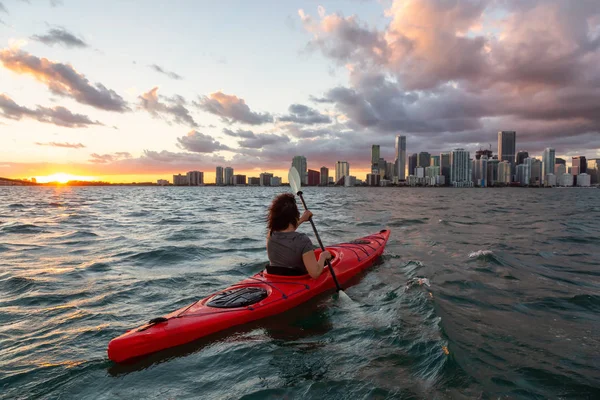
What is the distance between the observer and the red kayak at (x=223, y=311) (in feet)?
12.7

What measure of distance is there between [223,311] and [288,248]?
133 centimetres

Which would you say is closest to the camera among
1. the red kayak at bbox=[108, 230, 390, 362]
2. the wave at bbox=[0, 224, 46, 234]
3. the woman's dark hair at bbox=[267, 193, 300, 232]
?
the red kayak at bbox=[108, 230, 390, 362]

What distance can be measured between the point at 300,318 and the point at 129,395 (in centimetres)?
251

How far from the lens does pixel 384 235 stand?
1046 cm

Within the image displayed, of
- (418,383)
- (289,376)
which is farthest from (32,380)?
(418,383)

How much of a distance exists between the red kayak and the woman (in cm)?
26

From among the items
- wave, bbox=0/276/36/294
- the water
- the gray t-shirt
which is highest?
the gray t-shirt

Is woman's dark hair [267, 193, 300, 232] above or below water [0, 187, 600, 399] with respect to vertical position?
above

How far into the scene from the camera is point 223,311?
4664 millimetres

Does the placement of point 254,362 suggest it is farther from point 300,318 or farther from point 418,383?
point 418,383

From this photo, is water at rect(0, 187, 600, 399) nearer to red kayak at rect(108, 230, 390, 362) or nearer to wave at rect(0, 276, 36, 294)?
wave at rect(0, 276, 36, 294)

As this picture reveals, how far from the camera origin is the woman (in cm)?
524

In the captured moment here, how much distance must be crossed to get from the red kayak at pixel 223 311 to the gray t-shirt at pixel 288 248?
24 cm

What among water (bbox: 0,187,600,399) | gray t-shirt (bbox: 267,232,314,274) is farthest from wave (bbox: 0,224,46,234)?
gray t-shirt (bbox: 267,232,314,274)
